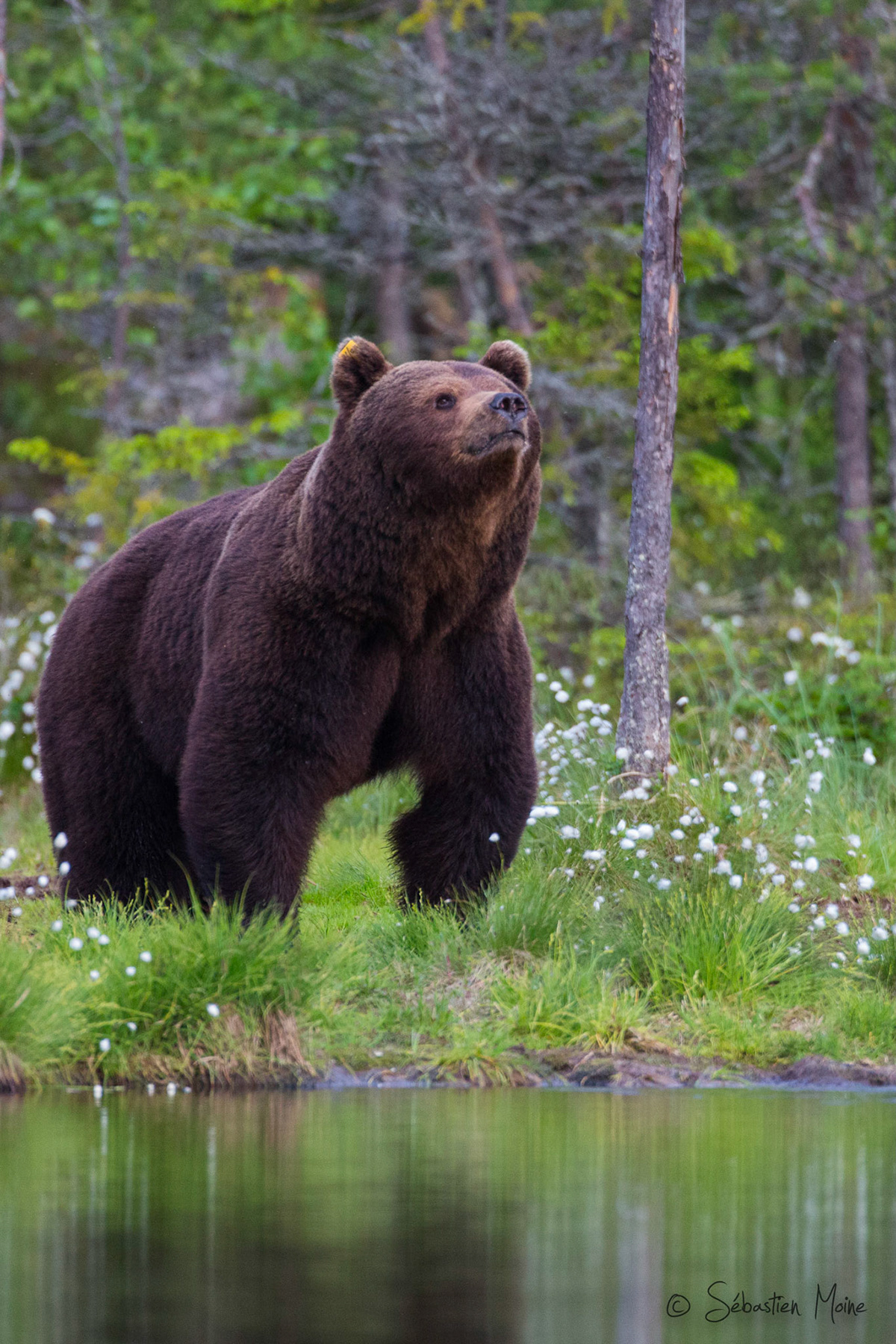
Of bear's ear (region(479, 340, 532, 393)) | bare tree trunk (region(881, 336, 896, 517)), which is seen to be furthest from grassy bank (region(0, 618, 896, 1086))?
bare tree trunk (region(881, 336, 896, 517))

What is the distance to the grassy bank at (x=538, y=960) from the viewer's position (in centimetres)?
516

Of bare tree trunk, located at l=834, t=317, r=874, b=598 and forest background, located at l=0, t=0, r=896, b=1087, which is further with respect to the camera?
bare tree trunk, located at l=834, t=317, r=874, b=598

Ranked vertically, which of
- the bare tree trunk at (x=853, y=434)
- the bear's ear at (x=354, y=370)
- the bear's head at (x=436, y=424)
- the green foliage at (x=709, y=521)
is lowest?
the bear's head at (x=436, y=424)

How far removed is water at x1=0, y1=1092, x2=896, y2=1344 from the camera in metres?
3.03

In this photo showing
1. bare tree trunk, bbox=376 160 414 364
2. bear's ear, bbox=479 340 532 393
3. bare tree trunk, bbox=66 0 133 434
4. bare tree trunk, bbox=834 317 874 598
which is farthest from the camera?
bare tree trunk, bbox=376 160 414 364

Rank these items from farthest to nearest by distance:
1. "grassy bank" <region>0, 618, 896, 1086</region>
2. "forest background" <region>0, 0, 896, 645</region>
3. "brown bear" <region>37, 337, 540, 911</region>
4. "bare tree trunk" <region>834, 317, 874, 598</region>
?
"bare tree trunk" <region>834, 317, 874, 598</region> < "forest background" <region>0, 0, 896, 645</region> < "brown bear" <region>37, 337, 540, 911</region> < "grassy bank" <region>0, 618, 896, 1086</region>

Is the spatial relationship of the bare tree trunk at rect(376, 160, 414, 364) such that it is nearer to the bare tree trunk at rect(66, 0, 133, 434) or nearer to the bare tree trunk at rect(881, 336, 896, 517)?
the bare tree trunk at rect(66, 0, 133, 434)

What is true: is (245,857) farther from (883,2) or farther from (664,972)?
(883,2)

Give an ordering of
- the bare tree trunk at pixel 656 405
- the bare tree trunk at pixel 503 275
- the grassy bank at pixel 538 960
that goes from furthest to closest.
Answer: the bare tree trunk at pixel 503 275 < the bare tree trunk at pixel 656 405 < the grassy bank at pixel 538 960

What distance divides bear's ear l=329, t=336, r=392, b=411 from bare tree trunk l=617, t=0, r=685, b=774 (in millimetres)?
1820

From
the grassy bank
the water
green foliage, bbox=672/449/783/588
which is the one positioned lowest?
the water

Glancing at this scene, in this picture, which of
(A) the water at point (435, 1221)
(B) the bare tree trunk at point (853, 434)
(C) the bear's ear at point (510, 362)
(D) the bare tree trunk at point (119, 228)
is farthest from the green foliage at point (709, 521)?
(A) the water at point (435, 1221)

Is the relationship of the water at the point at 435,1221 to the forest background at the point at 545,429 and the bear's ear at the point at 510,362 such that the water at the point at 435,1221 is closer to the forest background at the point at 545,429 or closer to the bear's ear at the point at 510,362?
the forest background at the point at 545,429

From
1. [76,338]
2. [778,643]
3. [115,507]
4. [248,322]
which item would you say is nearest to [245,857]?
[778,643]
